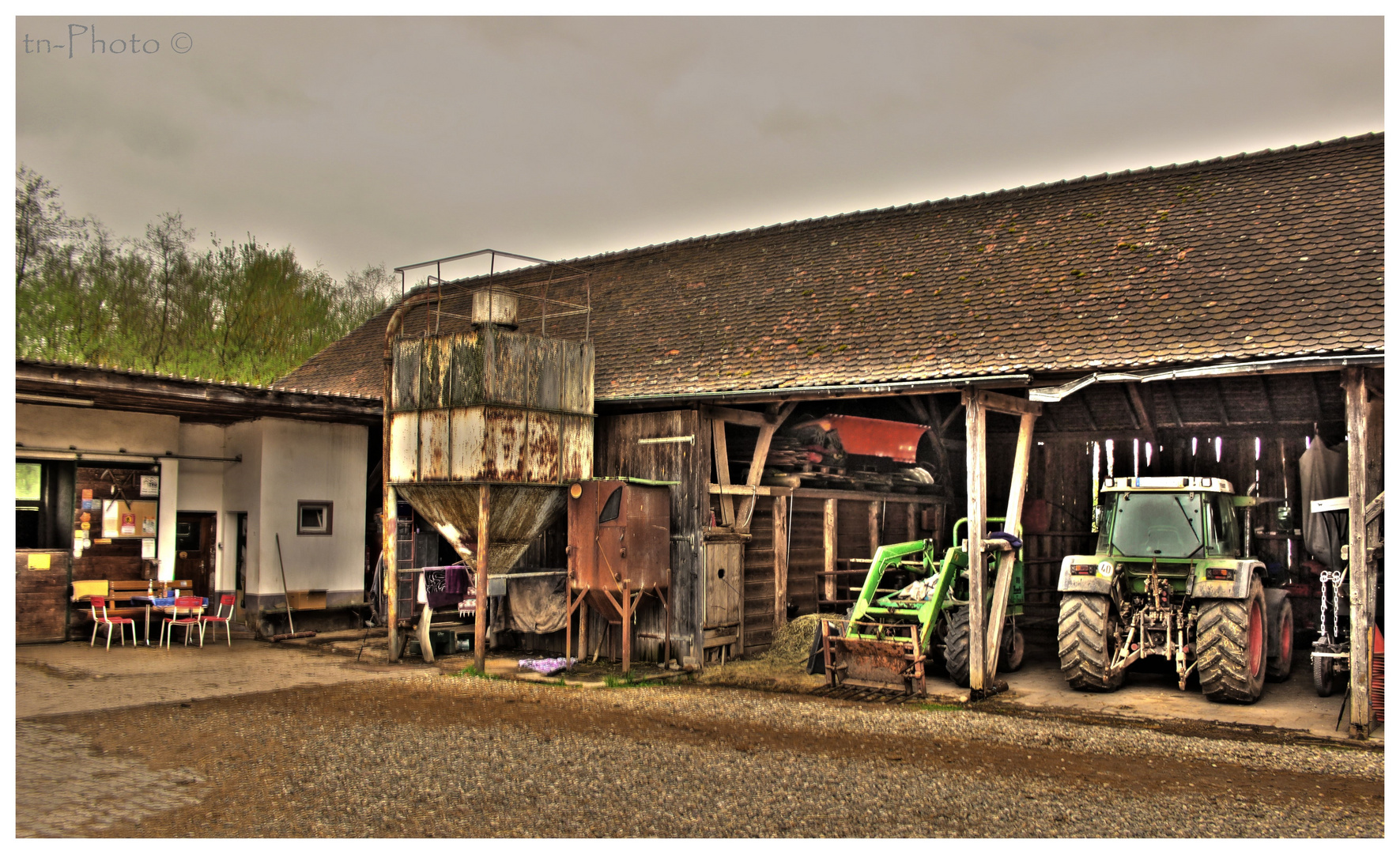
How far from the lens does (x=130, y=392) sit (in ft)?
42.5

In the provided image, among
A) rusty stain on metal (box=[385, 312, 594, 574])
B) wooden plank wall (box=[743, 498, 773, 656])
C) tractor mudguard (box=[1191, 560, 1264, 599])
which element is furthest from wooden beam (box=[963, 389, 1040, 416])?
rusty stain on metal (box=[385, 312, 594, 574])

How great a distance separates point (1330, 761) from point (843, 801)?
3952mm

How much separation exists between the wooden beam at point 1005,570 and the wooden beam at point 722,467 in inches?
137

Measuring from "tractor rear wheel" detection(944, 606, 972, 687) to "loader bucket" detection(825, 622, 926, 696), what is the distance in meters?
0.49

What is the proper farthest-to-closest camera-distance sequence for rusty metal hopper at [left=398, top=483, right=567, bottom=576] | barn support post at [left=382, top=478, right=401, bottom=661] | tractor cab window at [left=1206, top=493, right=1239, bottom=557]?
barn support post at [left=382, top=478, right=401, bottom=661]
rusty metal hopper at [left=398, top=483, right=567, bottom=576]
tractor cab window at [left=1206, top=493, right=1239, bottom=557]

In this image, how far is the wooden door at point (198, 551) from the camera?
1609 centimetres

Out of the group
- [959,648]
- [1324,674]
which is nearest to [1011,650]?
[959,648]

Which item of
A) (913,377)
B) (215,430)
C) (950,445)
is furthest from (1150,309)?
(215,430)

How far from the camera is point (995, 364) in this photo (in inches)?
426

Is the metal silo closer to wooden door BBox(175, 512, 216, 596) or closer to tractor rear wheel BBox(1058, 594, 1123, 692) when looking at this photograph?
wooden door BBox(175, 512, 216, 596)

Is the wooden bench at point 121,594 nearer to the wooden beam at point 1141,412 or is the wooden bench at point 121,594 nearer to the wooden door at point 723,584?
the wooden door at point 723,584

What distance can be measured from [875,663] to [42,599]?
1122 cm

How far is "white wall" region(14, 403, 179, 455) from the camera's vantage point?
14.3 m

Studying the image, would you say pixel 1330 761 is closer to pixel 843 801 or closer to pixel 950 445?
pixel 843 801
